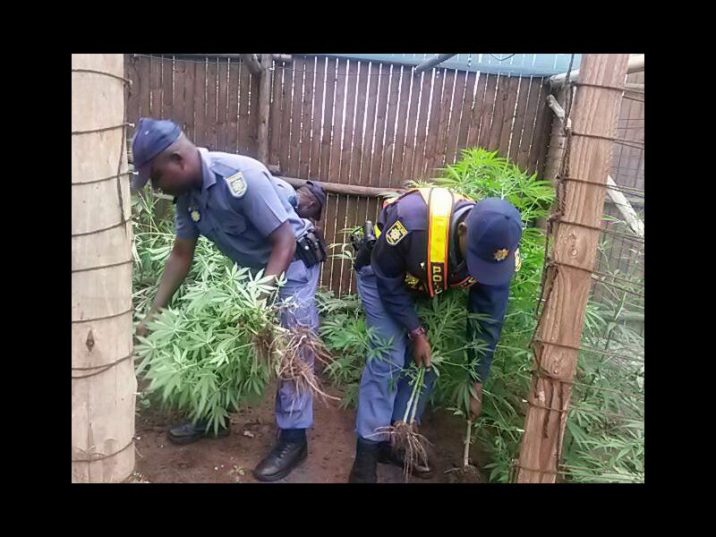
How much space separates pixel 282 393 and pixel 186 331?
73 cm

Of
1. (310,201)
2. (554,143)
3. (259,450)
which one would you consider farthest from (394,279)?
(554,143)

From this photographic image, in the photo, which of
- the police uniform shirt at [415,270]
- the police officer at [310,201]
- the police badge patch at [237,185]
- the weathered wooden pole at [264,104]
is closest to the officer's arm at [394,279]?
the police uniform shirt at [415,270]

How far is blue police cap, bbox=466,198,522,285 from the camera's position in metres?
2.04

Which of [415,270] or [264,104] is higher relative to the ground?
[264,104]

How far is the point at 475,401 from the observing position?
8.67ft

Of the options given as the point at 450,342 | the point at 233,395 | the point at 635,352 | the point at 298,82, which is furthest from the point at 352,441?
the point at 298,82

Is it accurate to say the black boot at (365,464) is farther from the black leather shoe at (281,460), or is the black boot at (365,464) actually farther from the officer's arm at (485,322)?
the officer's arm at (485,322)

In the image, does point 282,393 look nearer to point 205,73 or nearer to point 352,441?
point 352,441

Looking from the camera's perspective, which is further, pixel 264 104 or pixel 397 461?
pixel 264 104

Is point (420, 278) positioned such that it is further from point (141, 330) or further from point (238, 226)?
point (141, 330)

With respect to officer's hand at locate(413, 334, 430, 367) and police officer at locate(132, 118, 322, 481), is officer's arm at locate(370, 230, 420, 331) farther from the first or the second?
police officer at locate(132, 118, 322, 481)

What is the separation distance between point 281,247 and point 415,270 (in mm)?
664

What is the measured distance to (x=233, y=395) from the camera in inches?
87.0

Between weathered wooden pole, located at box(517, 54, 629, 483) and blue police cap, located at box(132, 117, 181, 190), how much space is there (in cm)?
158
